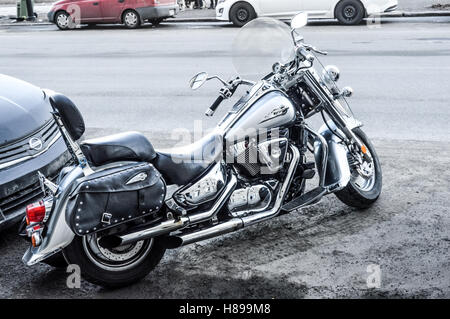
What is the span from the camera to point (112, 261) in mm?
4008

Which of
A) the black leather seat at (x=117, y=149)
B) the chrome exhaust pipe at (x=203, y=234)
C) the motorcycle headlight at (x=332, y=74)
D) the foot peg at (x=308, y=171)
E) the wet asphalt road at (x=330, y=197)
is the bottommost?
the wet asphalt road at (x=330, y=197)

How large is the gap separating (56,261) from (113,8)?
15.9 meters

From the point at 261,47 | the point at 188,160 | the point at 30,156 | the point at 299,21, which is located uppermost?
the point at 299,21

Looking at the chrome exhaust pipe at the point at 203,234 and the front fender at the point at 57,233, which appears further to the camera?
the chrome exhaust pipe at the point at 203,234

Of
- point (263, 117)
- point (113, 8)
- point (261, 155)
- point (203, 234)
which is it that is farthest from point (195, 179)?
point (113, 8)

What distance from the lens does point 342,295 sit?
396 centimetres

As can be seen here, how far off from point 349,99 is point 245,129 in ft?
16.4

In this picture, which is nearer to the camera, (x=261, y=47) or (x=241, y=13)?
(x=261, y=47)

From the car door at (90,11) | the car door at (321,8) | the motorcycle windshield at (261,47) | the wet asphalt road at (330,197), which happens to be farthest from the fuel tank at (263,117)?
the car door at (90,11)

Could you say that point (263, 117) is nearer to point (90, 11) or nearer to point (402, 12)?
point (402, 12)

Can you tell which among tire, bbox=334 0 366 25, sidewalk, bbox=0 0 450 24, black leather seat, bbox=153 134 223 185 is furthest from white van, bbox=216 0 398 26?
black leather seat, bbox=153 134 223 185

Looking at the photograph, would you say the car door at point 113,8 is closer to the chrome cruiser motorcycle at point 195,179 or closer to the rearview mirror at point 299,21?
the rearview mirror at point 299,21

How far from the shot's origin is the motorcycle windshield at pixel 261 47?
181 inches

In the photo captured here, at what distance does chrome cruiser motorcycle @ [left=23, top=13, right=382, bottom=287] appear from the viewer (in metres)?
3.83
